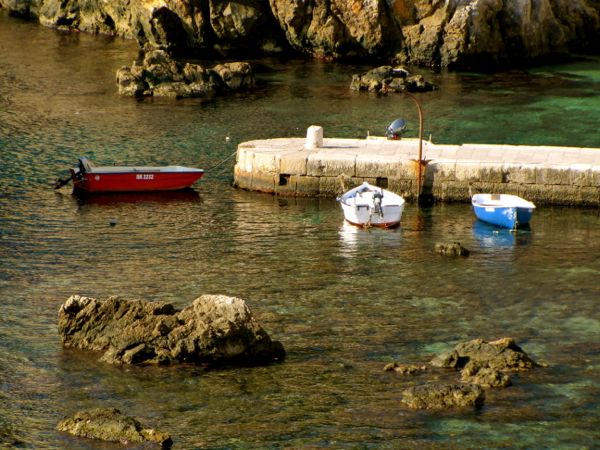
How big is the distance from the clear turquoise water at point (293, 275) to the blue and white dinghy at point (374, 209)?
1.75 feet

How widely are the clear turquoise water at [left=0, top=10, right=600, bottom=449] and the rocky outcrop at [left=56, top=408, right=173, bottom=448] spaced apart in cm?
22

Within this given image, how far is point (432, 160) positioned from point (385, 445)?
778 inches

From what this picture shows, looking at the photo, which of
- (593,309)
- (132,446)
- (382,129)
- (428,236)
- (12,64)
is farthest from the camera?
(12,64)

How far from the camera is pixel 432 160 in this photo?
4238 cm

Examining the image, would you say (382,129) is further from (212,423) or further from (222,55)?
(212,423)

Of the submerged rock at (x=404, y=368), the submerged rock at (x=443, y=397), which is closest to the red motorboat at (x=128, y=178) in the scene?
the submerged rock at (x=404, y=368)

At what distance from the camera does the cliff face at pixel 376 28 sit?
64250 millimetres

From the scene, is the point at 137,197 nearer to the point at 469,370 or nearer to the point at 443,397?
the point at 469,370

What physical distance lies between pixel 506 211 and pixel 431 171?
3.85 m

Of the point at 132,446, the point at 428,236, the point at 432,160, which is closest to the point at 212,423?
the point at 132,446

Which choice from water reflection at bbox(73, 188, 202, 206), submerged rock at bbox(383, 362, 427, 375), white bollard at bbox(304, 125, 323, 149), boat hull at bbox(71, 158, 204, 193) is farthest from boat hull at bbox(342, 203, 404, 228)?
submerged rock at bbox(383, 362, 427, 375)

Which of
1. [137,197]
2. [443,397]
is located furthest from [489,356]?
[137,197]

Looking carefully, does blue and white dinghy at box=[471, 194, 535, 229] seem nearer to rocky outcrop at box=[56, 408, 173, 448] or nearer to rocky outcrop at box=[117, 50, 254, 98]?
rocky outcrop at box=[56, 408, 173, 448]

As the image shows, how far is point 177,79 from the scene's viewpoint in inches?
2297
